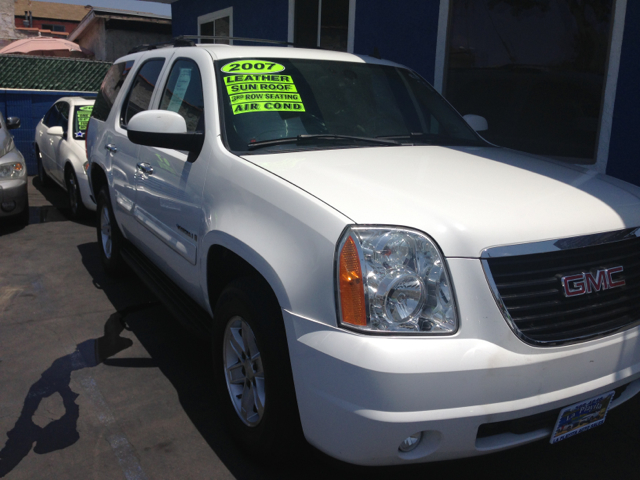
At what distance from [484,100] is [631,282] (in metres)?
5.04

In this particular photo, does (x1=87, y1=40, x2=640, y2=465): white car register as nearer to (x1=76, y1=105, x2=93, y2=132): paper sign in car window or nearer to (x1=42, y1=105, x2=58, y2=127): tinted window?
(x1=76, y1=105, x2=93, y2=132): paper sign in car window

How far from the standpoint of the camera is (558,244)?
2.21 m

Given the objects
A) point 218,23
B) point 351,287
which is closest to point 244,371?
point 351,287

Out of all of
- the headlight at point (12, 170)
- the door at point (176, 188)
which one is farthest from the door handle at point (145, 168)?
the headlight at point (12, 170)

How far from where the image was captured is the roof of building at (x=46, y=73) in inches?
536

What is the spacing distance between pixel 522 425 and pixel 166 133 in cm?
225

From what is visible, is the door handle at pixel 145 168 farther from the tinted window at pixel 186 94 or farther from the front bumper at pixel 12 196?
the front bumper at pixel 12 196

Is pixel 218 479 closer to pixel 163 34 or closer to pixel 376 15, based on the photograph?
pixel 376 15

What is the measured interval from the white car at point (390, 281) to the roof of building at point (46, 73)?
1236 cm

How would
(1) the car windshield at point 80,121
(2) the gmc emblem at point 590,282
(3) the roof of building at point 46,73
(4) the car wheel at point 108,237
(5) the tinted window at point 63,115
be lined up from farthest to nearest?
(3) the roof of building at point 46,73, (5) the tinted window at point 63,115, (1) the car windshield at point 80,121, (4) the car wheel at point 108,237, (2) the gmc emblem at point 590,282

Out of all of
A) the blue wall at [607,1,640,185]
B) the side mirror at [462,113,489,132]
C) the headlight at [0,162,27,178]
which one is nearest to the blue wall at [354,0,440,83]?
the blue wall at [607,1,640,185]

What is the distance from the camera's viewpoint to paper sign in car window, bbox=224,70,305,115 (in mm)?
3197

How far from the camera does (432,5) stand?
7.32 metres

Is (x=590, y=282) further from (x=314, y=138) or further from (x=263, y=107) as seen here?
(x=263, y=107)
